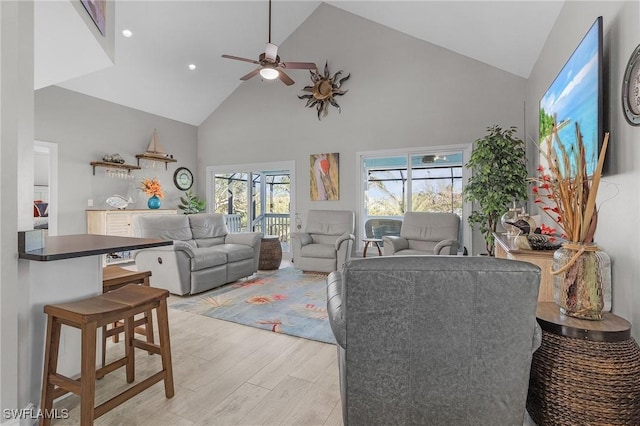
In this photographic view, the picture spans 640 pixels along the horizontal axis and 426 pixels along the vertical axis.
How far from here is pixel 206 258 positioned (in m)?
4.01

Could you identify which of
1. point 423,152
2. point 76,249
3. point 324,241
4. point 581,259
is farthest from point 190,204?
point 581,259

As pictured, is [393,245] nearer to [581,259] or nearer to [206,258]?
[206,258]

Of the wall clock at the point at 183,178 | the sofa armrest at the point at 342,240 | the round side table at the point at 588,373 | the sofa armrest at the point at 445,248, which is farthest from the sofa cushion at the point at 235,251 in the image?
the round side table at the point at 588,373

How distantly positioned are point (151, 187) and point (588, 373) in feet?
21.9

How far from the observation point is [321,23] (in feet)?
19.5

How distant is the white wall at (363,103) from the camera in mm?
4906

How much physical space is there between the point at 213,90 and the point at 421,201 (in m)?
4.84

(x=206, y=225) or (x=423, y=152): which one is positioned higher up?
(x=423, y=152)

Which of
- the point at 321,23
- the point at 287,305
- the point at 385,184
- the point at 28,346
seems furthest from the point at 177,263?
the point at 321,23

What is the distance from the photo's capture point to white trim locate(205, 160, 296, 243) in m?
6.36

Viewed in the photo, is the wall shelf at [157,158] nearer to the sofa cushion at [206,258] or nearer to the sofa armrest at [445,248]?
the sofa cushion at [206,258]

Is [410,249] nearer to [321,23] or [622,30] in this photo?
[622,30]

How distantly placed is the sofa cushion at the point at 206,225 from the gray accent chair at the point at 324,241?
3.87 ft

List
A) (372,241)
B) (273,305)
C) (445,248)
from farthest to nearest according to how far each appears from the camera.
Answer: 1. (372,241)
2. (445,248)
3. (273,305)
